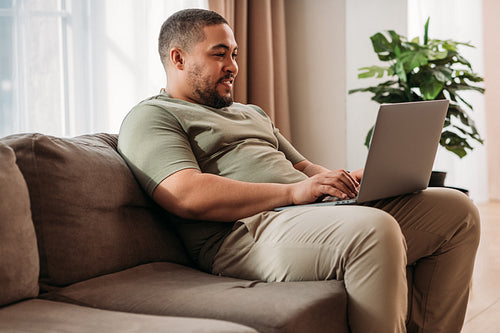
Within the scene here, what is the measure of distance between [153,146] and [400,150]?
2.13ft

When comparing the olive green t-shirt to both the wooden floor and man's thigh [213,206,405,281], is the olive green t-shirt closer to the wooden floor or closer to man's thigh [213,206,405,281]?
man's thigh [213,206,405,281]

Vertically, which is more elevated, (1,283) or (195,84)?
(195,84)

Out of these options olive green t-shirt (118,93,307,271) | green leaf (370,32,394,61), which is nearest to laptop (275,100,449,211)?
olive green t-shirt (118,93,307,271)

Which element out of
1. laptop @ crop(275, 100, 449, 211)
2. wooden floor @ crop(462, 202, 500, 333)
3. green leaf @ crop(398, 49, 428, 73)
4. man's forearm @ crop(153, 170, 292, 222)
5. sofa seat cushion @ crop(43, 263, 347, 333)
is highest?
green leaf @ crop(398, 49, 428, 73)

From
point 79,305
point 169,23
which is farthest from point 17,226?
point 169,23

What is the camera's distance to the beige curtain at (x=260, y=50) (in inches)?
136

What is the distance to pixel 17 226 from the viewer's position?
1.24 m

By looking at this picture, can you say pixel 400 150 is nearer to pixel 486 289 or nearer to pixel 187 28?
pixel 187 28

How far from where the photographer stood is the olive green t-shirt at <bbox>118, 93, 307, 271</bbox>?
5.12 ft

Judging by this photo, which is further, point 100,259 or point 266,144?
point 266,144

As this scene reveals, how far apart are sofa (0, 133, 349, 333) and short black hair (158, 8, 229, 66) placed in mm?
417

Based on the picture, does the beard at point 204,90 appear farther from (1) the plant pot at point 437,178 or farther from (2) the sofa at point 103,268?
(1) the plant pot at point 437,178

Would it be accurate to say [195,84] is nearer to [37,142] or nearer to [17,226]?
[37,142]

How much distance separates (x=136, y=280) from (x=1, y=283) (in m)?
0.33
